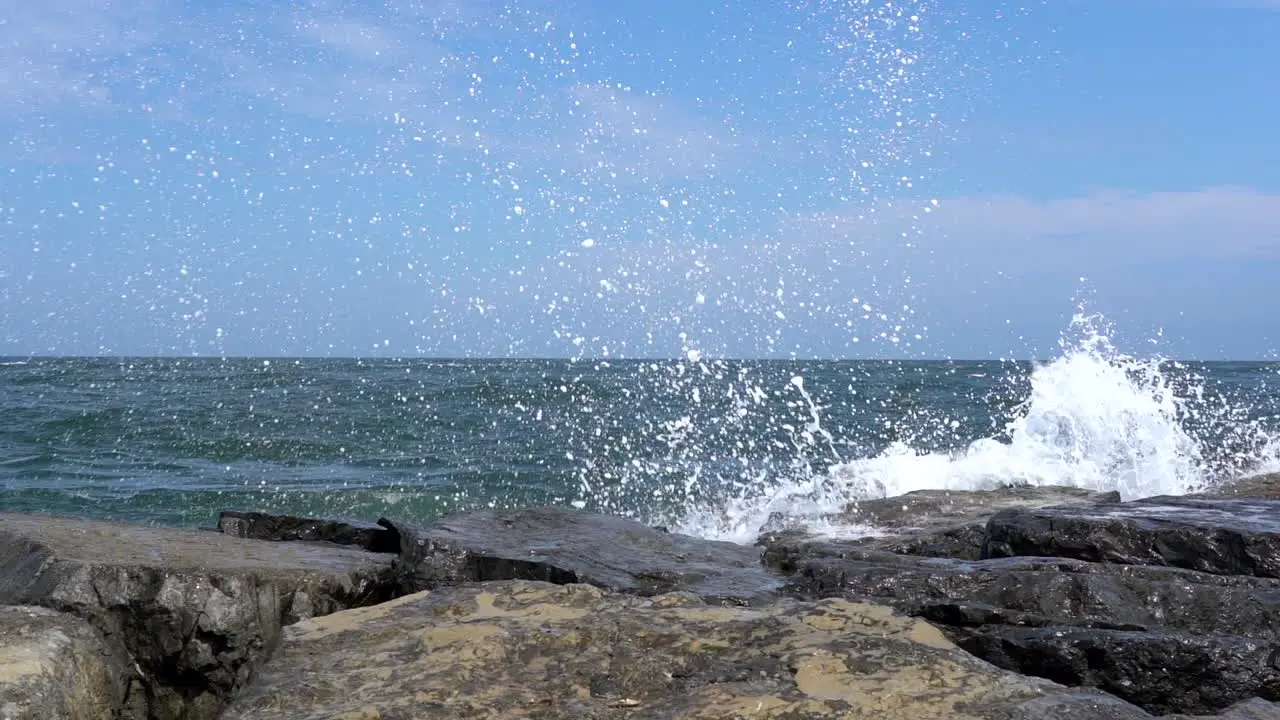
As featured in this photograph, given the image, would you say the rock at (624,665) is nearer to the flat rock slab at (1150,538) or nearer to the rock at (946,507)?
the flat rock slab at (1150,538)

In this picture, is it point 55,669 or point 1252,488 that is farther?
point 1252,488

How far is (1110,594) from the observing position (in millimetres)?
3453

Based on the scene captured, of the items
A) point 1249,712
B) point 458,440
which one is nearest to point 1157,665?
point 1249,712

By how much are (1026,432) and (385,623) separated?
9.48m

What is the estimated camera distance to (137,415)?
56.4 feet

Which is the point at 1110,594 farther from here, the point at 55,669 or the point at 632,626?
the point at 55,669

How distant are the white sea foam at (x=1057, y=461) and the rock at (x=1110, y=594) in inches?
146

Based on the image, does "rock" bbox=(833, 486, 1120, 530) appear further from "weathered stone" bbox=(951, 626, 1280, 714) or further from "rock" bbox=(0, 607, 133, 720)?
"rock" bbox=(0, 607, 133, 720)

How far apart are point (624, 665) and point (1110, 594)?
1.65 metres

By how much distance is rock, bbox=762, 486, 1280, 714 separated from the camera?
9.57ft

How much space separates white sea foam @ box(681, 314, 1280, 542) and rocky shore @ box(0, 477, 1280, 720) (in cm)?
404

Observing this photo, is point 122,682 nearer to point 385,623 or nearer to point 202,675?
point 202,675

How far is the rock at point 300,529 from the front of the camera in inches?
195

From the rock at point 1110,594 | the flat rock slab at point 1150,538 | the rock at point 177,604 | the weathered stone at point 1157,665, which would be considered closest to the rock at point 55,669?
the rock at point 177,604
